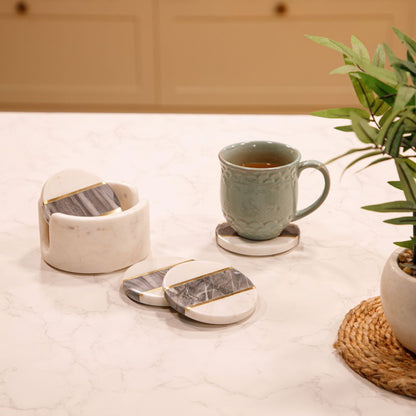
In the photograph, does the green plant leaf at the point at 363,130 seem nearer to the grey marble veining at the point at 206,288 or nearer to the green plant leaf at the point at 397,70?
the green plant leaf at the point at 397,70

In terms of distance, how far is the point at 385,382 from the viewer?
73cm

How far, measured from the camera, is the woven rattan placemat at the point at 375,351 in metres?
0.73

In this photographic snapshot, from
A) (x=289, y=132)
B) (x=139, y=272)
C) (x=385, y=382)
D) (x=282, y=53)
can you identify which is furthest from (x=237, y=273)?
(x=282, y=53)

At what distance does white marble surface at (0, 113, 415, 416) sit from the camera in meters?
0.71

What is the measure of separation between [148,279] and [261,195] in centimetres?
21

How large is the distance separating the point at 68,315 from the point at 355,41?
492mm

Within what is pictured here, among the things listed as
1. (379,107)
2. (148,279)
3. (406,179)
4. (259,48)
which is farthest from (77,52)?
(406,179)

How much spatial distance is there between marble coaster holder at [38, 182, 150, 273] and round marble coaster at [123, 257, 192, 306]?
0.03 meters

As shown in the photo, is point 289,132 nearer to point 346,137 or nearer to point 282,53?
point 346,137

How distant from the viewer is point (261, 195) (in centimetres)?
98

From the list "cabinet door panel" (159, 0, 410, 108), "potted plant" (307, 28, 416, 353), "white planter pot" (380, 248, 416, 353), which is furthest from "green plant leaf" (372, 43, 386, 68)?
"cabinet door panel" (159, 0, 410, 108)

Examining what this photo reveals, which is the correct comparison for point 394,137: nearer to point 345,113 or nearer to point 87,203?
point 345,113

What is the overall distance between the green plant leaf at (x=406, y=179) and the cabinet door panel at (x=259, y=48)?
7.65ft

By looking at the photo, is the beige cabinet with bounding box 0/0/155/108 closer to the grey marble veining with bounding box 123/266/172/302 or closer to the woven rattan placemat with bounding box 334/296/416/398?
the grey marble veining with bounding box 123/266/172/302
